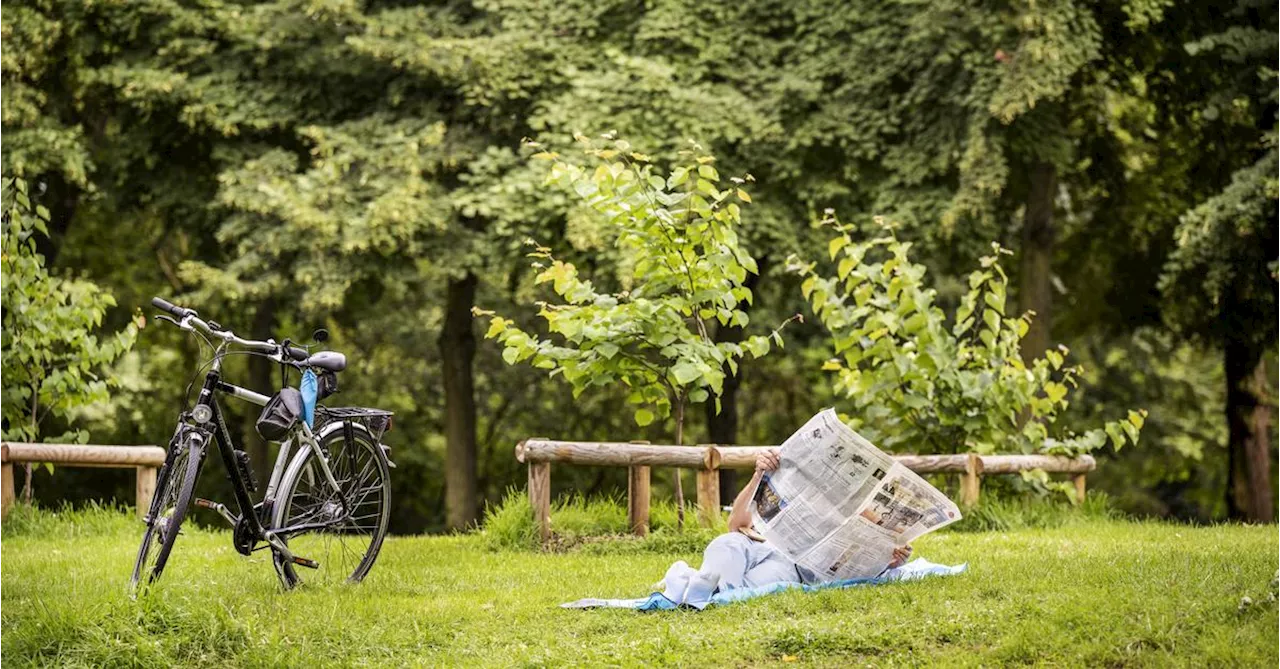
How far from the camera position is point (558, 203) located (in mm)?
14961

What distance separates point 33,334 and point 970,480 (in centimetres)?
708

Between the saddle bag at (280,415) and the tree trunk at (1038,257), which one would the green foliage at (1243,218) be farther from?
the saddle bag at (280,415)

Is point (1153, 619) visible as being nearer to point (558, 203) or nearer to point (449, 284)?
point (558, 203)

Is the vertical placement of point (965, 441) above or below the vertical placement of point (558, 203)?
below

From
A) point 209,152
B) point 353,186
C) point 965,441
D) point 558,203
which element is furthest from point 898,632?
point 209,152

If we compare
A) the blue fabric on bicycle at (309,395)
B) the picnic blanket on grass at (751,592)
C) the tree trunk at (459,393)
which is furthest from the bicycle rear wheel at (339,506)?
the tree trunk at (459,393)

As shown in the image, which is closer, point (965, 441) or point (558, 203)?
point (965, 441)

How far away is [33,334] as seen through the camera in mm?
10664

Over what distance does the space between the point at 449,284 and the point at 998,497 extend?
27.4 feet

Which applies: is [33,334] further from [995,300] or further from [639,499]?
[995,300]

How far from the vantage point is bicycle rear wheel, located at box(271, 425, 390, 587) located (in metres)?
7.00

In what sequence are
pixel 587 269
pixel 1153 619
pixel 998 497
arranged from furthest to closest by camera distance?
pixel 587 269 → pixel 998 497 → pixel 1153 619

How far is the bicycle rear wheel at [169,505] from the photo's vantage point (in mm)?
6414

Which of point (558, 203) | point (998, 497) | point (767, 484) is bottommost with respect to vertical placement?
point (998, 497)
